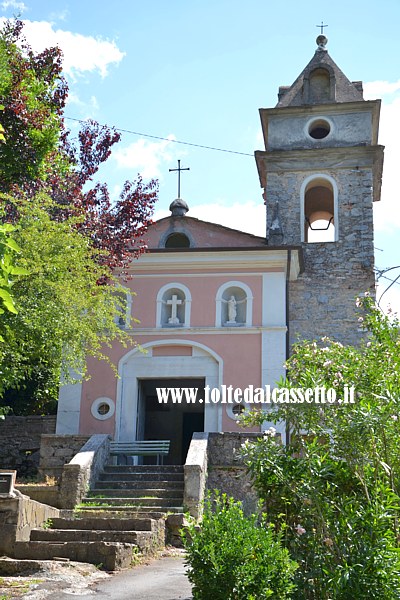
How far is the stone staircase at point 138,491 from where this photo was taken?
1262cm

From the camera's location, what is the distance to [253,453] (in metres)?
7.50

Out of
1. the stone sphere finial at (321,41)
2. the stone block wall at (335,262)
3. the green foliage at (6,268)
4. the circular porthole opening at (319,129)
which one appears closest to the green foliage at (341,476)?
the green foliage at (6,268)

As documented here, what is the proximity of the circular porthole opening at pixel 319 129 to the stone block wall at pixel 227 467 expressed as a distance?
34.7 feet

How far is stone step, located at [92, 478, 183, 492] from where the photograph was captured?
1369 cm

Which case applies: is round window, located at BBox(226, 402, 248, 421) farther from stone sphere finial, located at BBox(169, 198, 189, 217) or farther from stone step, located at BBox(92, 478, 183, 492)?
stone sphere finial, located at BBox(169, 198, 189, 217)

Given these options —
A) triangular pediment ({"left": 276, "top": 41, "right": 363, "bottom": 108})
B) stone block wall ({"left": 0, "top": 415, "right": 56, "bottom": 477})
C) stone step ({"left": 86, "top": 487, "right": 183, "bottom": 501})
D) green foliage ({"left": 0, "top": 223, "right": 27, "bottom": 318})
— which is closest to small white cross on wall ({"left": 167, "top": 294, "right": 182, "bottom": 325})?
stone block wall ({"left": 0, "top": 415, "right": 56, "bottom": 477})

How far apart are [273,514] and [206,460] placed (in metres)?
6.38

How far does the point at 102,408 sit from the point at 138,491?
442cm

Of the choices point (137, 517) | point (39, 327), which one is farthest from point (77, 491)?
point (39, 327)

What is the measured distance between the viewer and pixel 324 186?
21672mm

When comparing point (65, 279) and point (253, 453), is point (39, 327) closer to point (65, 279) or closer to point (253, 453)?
point (65, 279)

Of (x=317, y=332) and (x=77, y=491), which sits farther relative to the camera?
(x=317, y=332)

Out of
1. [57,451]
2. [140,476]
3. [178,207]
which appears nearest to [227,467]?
[140,476]

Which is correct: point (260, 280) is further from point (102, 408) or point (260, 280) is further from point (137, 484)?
point (137, 484)
